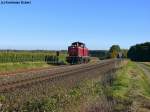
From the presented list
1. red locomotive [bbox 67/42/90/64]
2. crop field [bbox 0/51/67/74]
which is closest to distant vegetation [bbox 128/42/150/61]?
crop field [bbox 0/51/67/74]

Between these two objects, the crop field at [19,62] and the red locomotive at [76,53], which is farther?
the red locomotive at [76,53]

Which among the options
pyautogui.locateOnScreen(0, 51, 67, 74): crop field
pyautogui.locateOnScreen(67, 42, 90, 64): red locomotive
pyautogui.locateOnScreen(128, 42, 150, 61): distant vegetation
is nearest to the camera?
pyautogui.locateOnScreen(0, 51, 67, 74): crop field

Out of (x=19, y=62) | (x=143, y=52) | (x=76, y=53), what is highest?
(x=143, y=52)

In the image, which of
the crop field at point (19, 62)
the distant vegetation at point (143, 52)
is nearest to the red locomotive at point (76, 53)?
the crop field at point (19, 62)

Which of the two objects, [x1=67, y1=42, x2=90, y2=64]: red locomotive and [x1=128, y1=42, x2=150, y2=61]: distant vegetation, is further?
[x1=128, y1=42, x2=150, y2=61]: distant vegetation

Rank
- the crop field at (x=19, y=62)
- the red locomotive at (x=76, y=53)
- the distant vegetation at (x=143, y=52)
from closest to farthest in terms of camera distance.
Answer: the crop field at (x=19, y=62)
the red locomotive at (x=76, y=53)
the distant vegetation at (x=143, y=52)

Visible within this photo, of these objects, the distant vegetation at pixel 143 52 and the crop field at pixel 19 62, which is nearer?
the crop field at pixel 19 62

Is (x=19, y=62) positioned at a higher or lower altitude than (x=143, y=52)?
lower

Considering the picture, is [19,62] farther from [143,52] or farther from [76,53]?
[143,52]

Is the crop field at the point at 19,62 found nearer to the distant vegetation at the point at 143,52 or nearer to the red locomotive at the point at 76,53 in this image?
the red locomotive at the point at 76,53

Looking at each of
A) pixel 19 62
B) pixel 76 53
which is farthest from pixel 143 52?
pixel 19 62

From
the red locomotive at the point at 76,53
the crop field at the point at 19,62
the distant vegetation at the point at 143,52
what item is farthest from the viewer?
the distant vegetation at the point at 143,52

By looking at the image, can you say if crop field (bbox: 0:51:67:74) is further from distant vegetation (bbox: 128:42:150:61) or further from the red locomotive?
distant vegetation (bbox: 128:42:150:61)

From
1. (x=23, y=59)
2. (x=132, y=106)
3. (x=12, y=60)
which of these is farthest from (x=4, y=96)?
(x=23, y=59)
